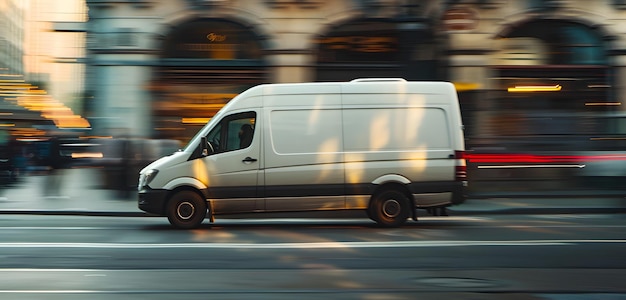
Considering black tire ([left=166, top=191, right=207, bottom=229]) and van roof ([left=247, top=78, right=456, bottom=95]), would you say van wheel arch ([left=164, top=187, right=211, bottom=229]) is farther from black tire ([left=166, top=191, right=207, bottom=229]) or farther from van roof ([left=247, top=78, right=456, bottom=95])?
van roof ([left=247, top=78, right=456, bottom=95])

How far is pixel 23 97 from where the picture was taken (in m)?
45.4

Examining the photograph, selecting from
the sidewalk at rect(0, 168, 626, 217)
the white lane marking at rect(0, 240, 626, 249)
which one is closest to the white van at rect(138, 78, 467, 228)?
the white lane marking at rect(0, 240, 626, 249)

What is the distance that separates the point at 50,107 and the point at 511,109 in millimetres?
38539

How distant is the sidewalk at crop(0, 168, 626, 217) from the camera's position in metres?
14.4

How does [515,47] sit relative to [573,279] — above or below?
above

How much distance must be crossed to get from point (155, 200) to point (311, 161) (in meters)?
2.24

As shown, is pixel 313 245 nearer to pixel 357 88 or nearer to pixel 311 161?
pixel 311 161

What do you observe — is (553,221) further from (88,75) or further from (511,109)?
(88,75)

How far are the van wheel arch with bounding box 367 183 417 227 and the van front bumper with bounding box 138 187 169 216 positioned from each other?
287cm

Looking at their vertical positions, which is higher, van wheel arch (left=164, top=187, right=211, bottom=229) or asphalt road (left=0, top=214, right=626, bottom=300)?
van wheel arch (left=164, top=187, right=211, bottom=229)

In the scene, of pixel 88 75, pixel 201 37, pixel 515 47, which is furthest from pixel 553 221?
pixel 88 75

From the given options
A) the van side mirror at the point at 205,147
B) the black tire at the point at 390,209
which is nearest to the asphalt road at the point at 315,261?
the black tire at the point at 390,209

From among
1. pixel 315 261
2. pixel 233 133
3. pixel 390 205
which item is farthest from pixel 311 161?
pixel 315 261

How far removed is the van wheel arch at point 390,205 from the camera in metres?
11.1
